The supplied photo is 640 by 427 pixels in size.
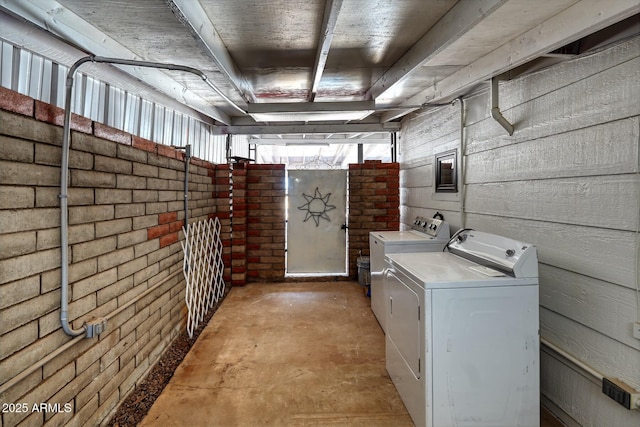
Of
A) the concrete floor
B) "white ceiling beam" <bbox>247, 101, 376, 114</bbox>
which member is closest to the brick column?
the concrete floor

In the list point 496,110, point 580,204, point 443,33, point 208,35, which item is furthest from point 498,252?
point 208,35

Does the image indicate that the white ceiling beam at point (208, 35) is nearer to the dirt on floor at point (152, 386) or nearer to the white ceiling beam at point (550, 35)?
the white ceiling beam at point (550, 35)

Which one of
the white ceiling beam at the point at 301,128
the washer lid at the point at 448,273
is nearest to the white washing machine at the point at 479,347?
the washer lid at the point at 448,273

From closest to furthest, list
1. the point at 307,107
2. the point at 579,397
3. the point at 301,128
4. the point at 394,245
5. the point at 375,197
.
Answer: the point at 579,397 → the point at 394,245 → the point at 307,107 → the point at 301,128 → the point at 375,197

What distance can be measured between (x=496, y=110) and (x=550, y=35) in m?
0.64

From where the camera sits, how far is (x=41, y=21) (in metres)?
1.41

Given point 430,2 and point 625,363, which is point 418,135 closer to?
point 430,2

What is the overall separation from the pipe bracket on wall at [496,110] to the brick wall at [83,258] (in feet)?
8.36

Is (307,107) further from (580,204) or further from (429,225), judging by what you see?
(580,204)

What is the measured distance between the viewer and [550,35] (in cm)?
158

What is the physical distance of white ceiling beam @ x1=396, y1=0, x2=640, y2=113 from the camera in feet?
4.27

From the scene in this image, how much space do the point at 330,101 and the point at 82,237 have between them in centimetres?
248

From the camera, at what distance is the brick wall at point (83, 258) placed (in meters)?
1.25

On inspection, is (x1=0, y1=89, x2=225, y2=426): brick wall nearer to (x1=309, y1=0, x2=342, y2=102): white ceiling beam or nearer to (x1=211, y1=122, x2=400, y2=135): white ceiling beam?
(x1=309, y1=0, x2=342, y2=102): white ceiling beam
